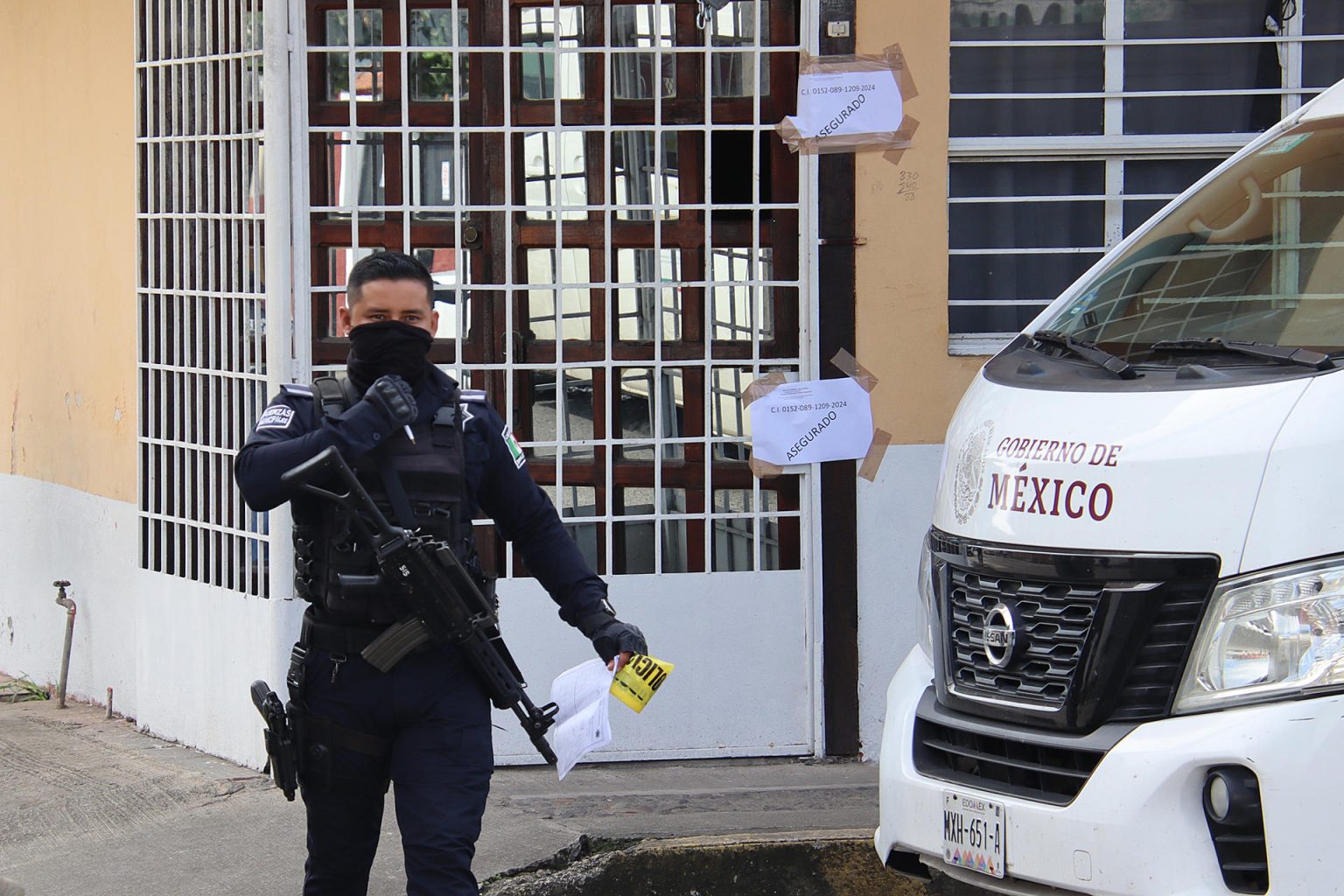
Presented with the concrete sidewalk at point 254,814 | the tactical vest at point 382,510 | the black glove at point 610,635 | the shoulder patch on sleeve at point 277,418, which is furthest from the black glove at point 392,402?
the concrete sidewalk at point 254,814

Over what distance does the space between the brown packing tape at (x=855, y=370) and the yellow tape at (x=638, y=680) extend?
2.34m

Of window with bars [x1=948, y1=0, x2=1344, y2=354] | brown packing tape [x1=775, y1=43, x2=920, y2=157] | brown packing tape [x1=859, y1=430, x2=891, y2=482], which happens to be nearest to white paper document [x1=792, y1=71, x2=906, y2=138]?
brown packing tape [x1=775, y1=43, x2=920, y2=157]

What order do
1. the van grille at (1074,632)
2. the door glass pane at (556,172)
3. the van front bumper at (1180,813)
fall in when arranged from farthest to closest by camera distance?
the door glass pane at (556,172)
the van grille at (1074,632)
the van front bumper at (1180,813)

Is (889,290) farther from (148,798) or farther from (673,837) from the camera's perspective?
(148,798)

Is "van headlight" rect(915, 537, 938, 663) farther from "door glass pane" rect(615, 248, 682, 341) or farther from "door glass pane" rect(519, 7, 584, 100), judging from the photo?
"door glass pane" rect(519, 7, 584, 100)

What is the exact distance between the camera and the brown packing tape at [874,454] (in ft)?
19.0

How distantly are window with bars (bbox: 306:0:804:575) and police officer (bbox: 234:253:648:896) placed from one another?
2.05 meters

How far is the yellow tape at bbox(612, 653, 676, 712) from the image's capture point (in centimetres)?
360

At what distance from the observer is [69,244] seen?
7.00 meters

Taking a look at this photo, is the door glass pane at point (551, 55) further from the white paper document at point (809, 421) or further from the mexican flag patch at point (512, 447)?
the mexican flag patch at point (512, 447)


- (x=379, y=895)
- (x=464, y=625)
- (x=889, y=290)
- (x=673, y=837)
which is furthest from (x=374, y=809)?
(x=889, y=290)

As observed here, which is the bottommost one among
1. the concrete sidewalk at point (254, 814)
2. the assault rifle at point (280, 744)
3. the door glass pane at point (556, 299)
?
the concrete sidewalk at point (254, 814)

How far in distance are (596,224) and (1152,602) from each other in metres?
3.21

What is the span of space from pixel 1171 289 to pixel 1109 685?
1.13 meters
